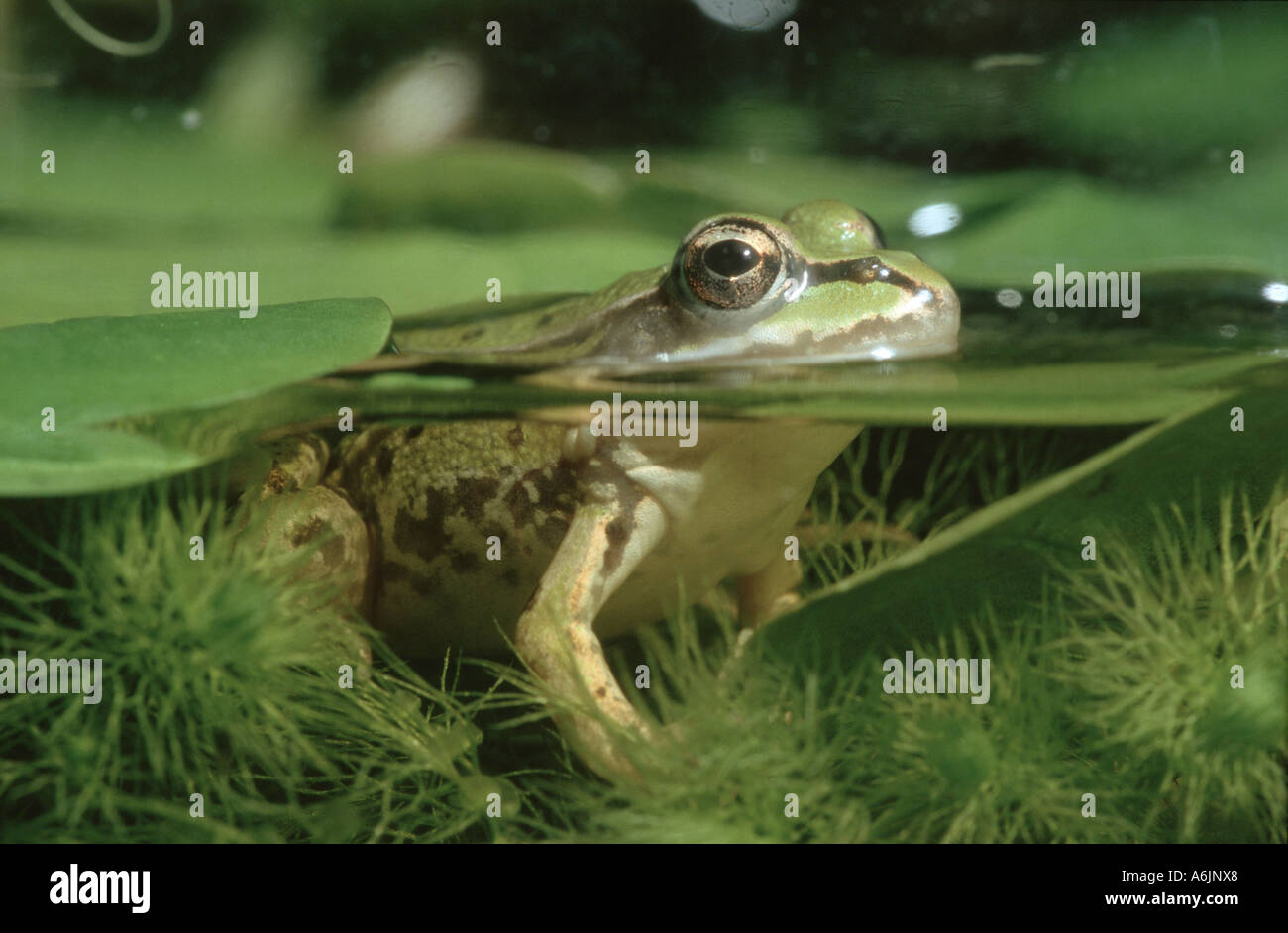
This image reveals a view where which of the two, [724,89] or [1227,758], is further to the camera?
[724,89]

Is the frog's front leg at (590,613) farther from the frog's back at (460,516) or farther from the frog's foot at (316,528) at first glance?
the frog's foot at (316,528)

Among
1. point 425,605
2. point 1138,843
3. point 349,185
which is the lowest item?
point 1138,843

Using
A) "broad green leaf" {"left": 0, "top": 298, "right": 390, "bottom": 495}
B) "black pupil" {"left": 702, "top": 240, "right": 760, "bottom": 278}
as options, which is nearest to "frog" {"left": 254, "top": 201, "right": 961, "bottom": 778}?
"black pupil" {"left": 702, "top": 240, "right": 760, "bottom": 278}

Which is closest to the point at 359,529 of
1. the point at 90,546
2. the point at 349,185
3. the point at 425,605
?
the point at 425,605

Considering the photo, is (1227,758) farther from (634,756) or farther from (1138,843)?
(634,756)

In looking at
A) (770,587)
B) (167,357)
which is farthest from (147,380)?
(770,587)

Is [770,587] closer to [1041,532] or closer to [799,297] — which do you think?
[799,297]
